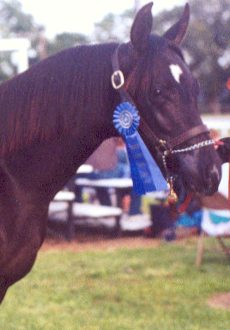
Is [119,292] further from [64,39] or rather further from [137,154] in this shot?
[64,39]

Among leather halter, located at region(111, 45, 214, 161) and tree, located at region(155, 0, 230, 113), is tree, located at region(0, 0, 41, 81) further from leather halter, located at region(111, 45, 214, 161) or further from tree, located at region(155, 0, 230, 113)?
leather halter, located at region(111, 45, 214, 161)

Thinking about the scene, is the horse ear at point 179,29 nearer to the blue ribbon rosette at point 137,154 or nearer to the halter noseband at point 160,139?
the halter noseband at point 160,139

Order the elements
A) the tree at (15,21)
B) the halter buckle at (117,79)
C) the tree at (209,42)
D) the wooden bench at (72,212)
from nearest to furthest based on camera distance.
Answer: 1. the halter buckle at (117,79)
2. the wooden bench at (72,212)
3. the tree at (209,42)
4. the tree at (15,21)

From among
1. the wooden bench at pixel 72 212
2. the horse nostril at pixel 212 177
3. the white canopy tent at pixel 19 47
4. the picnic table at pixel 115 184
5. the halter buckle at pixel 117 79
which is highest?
the white canopy tent at pixel 19 47

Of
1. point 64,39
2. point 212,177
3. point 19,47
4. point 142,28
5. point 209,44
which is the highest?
point 64,39

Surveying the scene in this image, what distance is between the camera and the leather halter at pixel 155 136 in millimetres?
2553

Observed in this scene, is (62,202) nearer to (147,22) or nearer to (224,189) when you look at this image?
(224,189)

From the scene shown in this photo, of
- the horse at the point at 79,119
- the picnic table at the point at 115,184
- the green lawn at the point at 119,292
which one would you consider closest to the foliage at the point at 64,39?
the picnic table at the point at 115,184

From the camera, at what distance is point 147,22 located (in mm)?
2588

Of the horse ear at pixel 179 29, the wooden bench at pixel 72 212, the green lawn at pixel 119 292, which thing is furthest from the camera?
the wooden bench at pixel 72 212

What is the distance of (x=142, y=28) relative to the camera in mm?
2594

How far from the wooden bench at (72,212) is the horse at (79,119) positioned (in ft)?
20.4

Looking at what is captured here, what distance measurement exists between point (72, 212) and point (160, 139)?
6558 mm

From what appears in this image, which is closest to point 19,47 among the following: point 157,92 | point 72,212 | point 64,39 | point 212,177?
point 72,212
